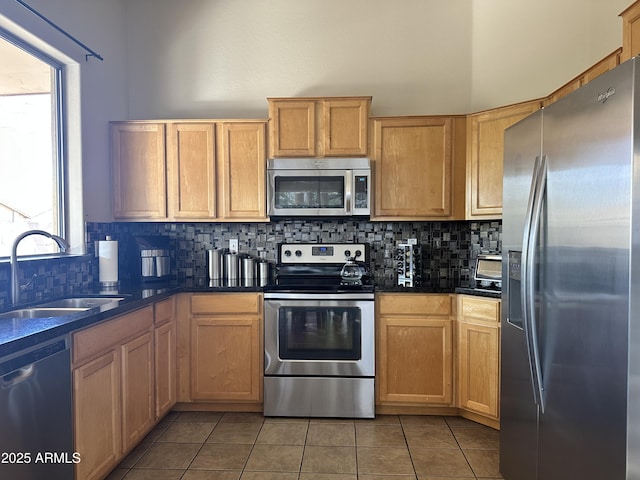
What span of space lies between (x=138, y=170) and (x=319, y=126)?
144 cm

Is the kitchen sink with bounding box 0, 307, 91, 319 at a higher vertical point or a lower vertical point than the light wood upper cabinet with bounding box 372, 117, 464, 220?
lower

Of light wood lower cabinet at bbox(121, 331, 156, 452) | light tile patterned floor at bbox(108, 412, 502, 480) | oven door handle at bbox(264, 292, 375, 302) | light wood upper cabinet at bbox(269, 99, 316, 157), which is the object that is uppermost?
light wood upper cabinet at bbox(269, 99, 316, 157)

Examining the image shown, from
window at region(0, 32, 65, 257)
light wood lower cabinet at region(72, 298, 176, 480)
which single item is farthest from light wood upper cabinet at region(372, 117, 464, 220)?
window at region(0, 32, 65, 257)

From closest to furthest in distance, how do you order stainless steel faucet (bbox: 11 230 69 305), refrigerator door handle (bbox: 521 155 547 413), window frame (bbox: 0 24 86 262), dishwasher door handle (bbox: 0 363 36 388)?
dishwasher door handle (bbox: 0 363 36 388), refrigerator door handle (bbox: 521 155 547 413), stainless steel faucet (bbox: 11 230 69 305), window frame (bbox: 0 24 86 262)

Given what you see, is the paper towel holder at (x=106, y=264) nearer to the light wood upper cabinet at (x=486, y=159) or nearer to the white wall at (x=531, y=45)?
the light wood upper cabinet at (x=486, y=159)

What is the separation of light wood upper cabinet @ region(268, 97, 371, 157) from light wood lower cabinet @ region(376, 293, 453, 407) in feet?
3.81

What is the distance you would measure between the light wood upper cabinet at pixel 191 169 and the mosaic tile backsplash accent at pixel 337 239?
34 cm

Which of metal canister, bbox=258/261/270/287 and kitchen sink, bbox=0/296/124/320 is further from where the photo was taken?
metal canister, bbox=258/261/270/287

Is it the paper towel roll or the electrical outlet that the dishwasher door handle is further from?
the electrical outlet

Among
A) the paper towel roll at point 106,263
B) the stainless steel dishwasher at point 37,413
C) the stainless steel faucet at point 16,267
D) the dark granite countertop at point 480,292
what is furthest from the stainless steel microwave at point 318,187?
the stainless steel dishwasher at point 37,413

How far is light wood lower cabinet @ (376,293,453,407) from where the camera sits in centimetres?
279

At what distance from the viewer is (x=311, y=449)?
240 centimetres

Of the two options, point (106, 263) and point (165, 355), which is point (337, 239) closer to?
point (165, 355)

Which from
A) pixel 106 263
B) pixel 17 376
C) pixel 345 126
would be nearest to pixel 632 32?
pixel 345 126
